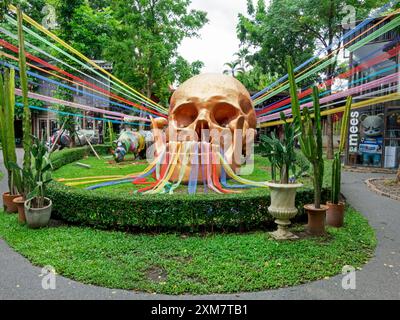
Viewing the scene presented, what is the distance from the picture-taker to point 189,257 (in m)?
4.93

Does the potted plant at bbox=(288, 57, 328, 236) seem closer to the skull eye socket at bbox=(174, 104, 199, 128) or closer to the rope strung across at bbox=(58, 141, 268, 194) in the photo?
the rope strung across at bbox=(58, 141, 268, 194)

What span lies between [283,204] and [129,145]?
1086 cm

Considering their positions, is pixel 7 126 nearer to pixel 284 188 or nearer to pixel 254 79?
pixel 284 188

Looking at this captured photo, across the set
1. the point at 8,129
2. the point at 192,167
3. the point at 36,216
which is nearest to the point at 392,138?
the point at 192,167

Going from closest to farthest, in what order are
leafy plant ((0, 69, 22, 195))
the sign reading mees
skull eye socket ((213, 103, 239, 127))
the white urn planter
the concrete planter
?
the white urn planter, the concrete planter, leafy plant ((0, 69, 22, 195)), skull eye socket ((213, 103, 239, 127)), the sign reading mees

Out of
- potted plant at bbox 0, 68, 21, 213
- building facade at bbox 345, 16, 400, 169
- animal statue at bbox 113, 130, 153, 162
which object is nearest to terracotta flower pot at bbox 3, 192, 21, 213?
potted plant at bbox 0, 68, 21, 213

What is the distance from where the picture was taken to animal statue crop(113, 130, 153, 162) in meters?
15.0

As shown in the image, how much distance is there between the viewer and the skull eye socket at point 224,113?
9.38 metres

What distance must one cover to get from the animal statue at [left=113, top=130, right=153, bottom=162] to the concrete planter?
876 cm

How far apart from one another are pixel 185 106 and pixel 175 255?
5.29 meters

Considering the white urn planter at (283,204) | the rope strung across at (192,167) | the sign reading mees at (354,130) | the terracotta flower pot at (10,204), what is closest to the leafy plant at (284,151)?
the white urn planter at (283,204)

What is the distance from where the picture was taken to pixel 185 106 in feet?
31.2
